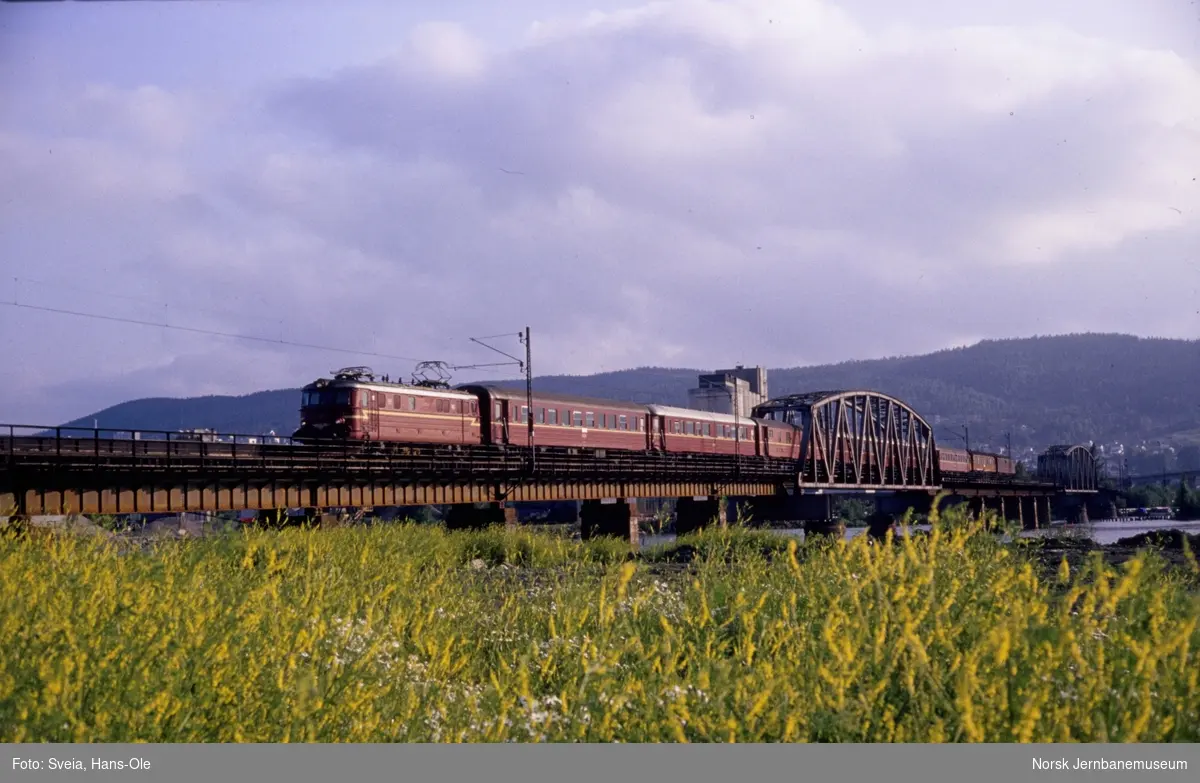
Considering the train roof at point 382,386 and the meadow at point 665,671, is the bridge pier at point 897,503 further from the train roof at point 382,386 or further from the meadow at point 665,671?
the meadow at point 665,671

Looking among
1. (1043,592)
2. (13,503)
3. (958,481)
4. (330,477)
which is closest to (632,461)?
(330,477)

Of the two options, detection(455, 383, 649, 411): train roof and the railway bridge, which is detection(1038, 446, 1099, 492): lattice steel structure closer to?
the railway bridge

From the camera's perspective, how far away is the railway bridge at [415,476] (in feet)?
79.2

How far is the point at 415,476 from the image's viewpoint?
3362cm

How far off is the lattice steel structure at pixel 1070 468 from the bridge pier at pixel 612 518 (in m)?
87.2

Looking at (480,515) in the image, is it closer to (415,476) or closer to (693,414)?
(415,476)

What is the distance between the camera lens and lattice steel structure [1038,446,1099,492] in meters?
122

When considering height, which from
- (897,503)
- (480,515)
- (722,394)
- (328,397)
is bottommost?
(897,503)

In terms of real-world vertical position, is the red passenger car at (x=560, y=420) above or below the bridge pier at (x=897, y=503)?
above

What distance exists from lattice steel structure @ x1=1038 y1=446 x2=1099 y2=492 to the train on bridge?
2076 inches

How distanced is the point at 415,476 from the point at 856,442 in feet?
139

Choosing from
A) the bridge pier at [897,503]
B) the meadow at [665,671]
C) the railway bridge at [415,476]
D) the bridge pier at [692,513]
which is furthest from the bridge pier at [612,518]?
the meadow at [665,671]

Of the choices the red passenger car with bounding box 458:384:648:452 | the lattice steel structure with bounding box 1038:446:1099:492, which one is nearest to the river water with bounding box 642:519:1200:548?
the red passenger car with bounding box 458:384:648:452

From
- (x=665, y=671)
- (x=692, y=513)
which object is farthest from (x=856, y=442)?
(x=665, y=671)
